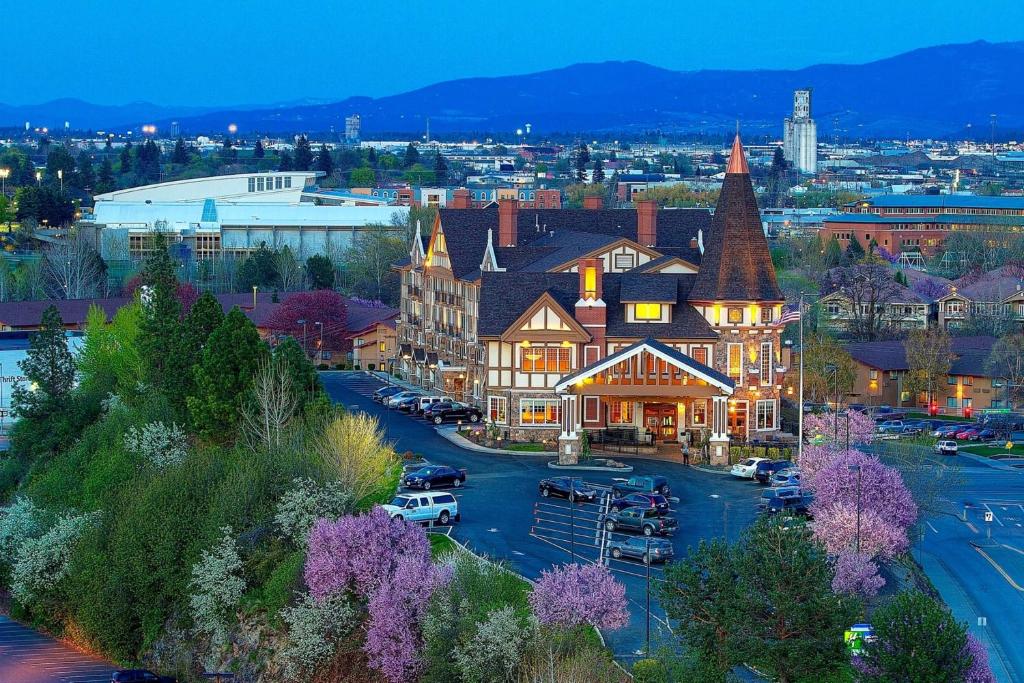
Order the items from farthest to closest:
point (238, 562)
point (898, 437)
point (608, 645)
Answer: point (898, 437) < point (238, 562) < point (608, 645)

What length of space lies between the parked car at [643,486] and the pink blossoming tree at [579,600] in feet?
49.3

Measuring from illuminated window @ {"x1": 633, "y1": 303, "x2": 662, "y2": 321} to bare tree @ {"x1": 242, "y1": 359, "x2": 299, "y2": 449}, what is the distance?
13.2m

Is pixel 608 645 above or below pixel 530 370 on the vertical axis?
below

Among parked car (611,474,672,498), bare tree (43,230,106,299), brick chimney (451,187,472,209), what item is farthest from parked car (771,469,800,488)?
bare tree (43,230,106,299)

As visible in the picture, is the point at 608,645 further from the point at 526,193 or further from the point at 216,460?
the point at 526,193

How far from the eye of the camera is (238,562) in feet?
146

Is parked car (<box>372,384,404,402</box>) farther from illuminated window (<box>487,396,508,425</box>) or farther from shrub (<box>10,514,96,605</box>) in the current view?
shrub (<box>10,514,96,605</box>)

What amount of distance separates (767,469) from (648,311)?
8525 mm

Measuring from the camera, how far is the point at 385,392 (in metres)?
73.6

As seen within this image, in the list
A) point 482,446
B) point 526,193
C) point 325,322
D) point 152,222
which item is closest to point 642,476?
point 482,446

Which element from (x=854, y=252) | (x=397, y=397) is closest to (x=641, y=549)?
(x=397, y=397)

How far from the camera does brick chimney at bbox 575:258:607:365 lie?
61.5m

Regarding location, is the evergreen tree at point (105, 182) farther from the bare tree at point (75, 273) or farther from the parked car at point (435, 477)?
the parked car at point (435, 477)

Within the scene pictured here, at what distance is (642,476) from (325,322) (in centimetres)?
3517
